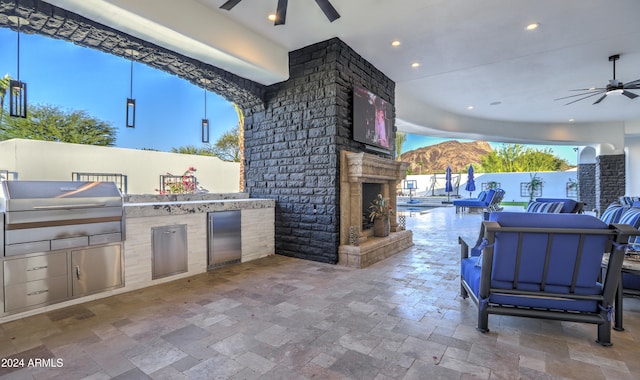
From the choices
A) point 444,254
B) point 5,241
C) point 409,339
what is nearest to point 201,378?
point 409,339

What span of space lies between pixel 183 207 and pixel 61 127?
245 inches

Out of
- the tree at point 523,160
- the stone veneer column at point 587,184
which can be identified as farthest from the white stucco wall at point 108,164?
the tree at point 523,160

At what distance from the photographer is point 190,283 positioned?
335 centimetres

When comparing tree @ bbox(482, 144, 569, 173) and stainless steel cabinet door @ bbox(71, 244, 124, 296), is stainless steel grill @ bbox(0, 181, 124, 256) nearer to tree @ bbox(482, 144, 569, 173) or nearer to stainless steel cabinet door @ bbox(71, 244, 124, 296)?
stainless steel cabinet door @ bbox(71, 244, 124, 296)

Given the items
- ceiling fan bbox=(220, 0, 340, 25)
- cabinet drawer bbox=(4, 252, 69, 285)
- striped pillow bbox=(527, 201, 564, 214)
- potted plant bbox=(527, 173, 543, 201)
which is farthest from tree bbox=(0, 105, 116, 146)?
potted plant bbox=(527, 173, 543, 201)

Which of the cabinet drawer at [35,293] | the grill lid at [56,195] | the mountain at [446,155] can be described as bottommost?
the cabinet drawer at [35,293]

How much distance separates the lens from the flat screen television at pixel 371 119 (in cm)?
451

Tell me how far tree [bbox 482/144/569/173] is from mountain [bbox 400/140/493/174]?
8476 millimetres

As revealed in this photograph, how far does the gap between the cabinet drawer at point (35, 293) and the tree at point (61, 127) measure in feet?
19.3

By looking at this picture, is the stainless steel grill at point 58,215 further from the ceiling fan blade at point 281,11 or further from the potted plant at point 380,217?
the potted plant at point 380,217

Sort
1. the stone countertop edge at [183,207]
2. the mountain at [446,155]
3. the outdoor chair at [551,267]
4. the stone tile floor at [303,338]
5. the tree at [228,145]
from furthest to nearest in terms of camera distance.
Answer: the mountain at [446,155] < the tree at [228,145] < the stone countertop edge at [183,207] < the outdoor chair at [551,267] < the stone tile floor at [303,338]

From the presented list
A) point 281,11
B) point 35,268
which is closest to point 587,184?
point 281,11

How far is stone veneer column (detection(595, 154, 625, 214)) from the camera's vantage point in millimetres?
10133

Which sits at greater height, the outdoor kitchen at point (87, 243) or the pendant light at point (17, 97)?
the pendant light at point (17, 97)
